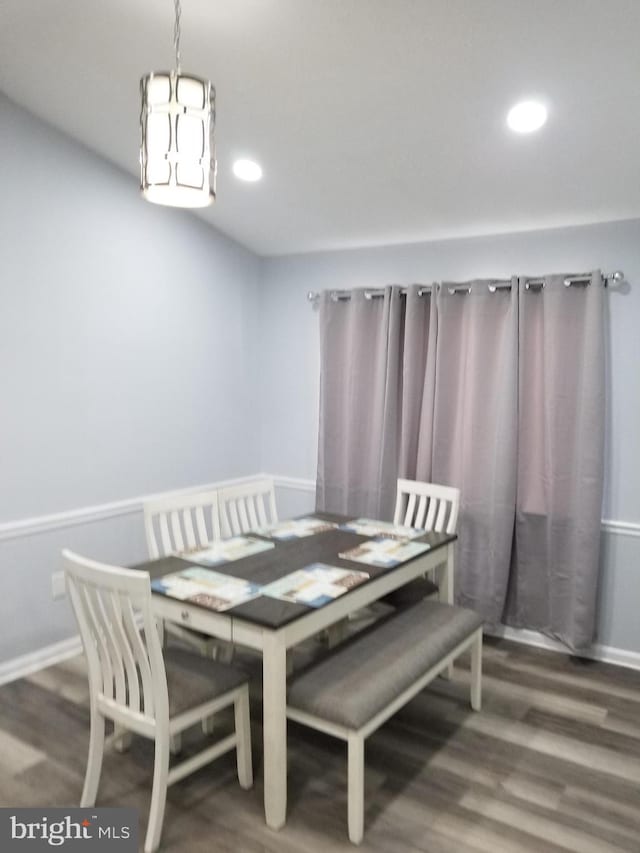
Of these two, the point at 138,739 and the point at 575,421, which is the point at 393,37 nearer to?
the point at 575,421

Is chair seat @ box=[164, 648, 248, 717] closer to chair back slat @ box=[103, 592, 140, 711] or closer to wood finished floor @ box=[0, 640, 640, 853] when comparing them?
chair back slat @ box=[103, 592, 140, 711]

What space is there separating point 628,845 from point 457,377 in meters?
2.24

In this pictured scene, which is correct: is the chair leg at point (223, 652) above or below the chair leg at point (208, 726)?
above

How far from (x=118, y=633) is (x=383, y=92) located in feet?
7.03

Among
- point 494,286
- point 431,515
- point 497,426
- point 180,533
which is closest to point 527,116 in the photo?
point 494,286

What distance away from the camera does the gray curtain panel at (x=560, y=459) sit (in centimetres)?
311

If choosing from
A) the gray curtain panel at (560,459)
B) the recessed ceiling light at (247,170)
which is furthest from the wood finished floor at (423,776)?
the recessed ceiling light at (247,170)

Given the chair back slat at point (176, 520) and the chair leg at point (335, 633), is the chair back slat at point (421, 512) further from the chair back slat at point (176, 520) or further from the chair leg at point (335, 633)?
the chair back slat at point (176, 520)

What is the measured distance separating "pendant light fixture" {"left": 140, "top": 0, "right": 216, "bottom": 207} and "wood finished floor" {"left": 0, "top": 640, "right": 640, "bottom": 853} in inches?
77.7

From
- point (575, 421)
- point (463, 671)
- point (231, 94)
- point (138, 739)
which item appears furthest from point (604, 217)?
point (138, 739)

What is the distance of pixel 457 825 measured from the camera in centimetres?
207

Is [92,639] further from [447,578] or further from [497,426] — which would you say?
[497,426]

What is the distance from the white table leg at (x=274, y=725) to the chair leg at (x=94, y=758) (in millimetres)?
552

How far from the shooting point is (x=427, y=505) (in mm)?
3625
